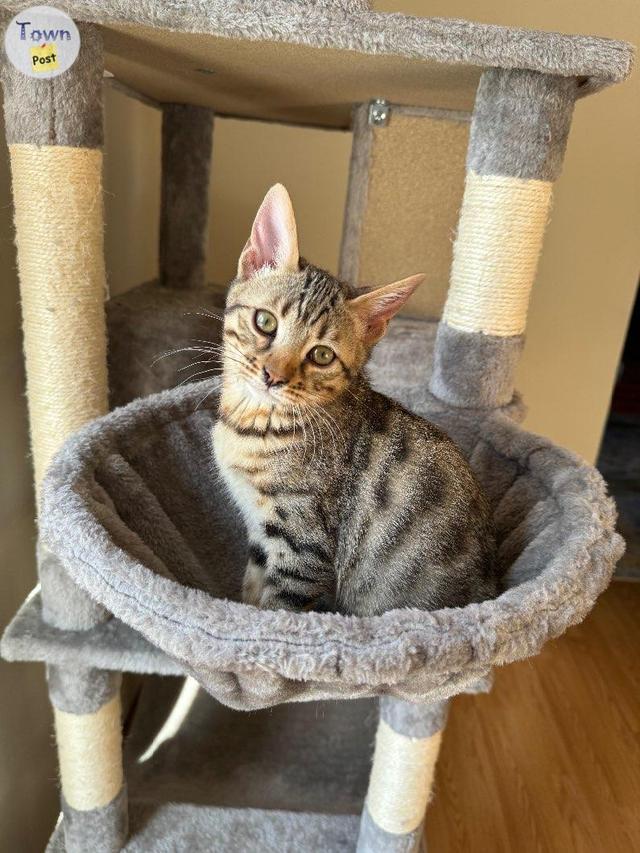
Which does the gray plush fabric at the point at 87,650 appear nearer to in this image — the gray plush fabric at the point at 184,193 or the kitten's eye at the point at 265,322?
the kitten's eye at the point at 265,322

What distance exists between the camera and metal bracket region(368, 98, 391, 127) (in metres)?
1.19

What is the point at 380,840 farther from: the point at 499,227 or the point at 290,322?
the point at 499,227

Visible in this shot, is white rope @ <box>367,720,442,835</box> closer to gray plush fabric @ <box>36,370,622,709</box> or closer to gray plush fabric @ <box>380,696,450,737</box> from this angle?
gray plush fabric @ <box>380,696,450,737</box>

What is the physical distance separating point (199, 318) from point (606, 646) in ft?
4.90

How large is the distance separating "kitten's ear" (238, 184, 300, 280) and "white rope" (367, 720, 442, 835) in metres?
0.69

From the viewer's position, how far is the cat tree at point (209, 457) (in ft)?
2.01

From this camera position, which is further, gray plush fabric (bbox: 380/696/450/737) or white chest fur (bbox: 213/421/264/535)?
gray plush fabric (bbox: 380/696/450/737)

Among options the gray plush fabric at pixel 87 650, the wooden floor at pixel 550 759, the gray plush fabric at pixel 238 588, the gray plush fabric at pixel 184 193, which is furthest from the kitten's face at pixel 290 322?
the wooden floor at pixel 550 759

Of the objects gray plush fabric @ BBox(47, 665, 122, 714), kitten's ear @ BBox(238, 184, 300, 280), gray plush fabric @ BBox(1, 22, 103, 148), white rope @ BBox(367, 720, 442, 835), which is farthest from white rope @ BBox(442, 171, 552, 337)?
gray plush fabric @ BBox(47, 665, 122, 714)

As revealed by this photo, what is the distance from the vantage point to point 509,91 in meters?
0.88

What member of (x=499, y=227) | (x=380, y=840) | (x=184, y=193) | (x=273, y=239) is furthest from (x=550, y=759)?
(x=184, y=193)

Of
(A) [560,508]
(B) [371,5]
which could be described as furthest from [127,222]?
(A) [560,508]

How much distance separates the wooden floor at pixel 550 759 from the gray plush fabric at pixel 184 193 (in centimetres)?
127

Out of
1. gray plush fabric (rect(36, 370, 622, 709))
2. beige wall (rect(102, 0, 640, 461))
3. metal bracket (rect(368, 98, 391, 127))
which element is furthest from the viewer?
beige wall (rect(102, 0, 640, 461))
